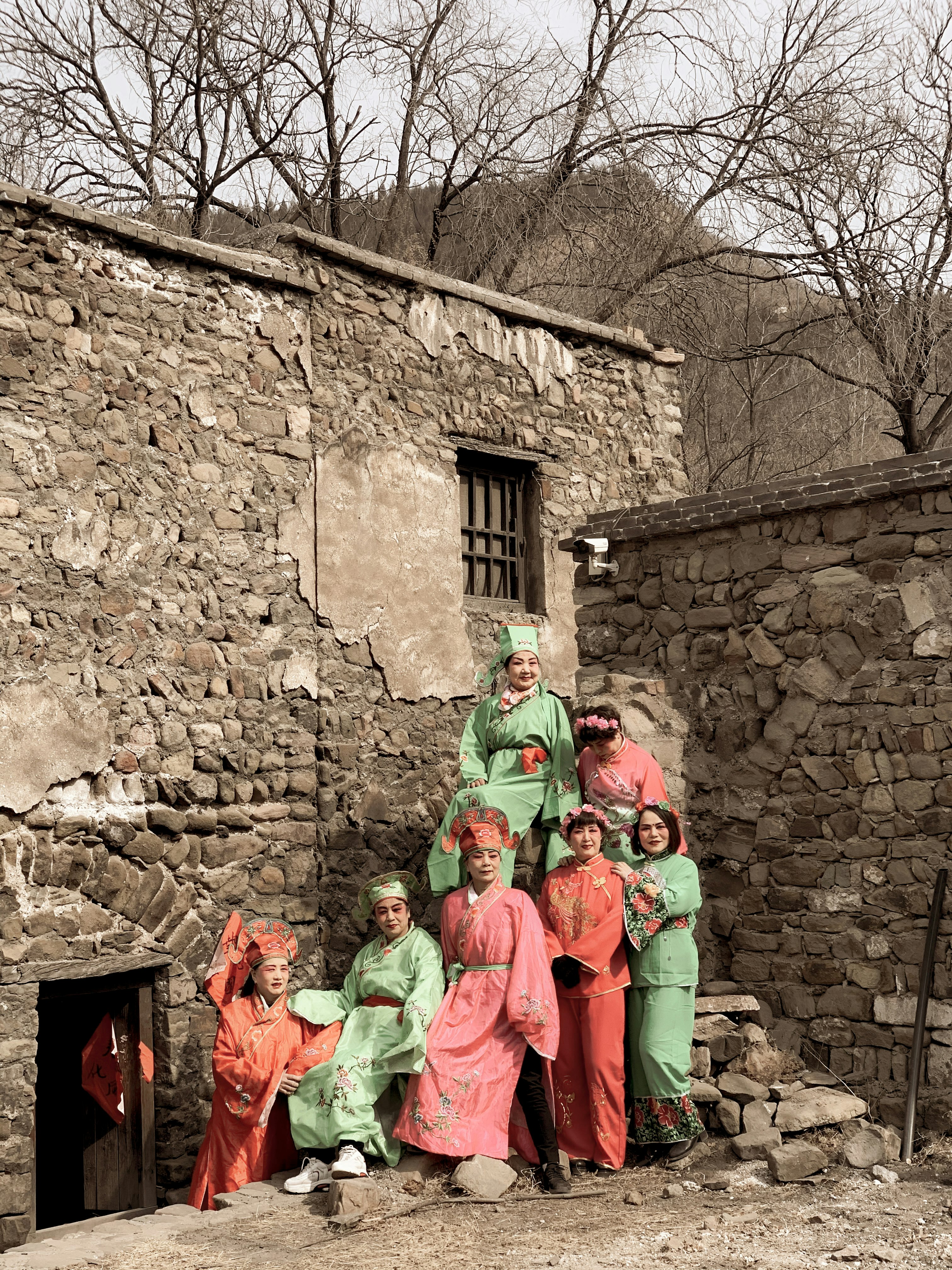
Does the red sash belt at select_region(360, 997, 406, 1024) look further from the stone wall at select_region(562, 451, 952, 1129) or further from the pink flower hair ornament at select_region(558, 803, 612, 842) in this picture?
the stone wall at select_region(562, 451, 952, 1129)

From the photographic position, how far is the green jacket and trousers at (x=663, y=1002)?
17.7 feet

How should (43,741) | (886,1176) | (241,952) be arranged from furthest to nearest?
1. (43,741)
2. (241,952)
3. (886,1176)

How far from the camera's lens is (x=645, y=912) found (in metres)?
5.47

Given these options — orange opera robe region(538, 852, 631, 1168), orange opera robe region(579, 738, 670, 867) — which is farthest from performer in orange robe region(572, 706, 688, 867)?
orange opera robe region(538, 852, 631, 1168)

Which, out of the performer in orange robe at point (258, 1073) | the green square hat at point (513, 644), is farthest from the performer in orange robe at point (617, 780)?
the performer in orange robe at point (258, 1073)

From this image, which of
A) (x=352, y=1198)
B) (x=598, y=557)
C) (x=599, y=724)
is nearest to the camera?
(x=352, y=1198)

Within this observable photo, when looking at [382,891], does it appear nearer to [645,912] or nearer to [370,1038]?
[370,1038]

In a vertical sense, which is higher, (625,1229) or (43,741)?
(43,741)

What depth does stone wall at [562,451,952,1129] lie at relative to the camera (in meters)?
5.89

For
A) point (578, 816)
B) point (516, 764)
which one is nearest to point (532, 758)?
point (516, 764)

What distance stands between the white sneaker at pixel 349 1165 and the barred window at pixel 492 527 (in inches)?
185

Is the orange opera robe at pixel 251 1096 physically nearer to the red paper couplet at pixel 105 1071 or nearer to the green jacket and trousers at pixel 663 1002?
the green jacket and trousers at pixel 663 1002

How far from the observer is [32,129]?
487 inches

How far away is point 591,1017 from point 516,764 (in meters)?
1.35
